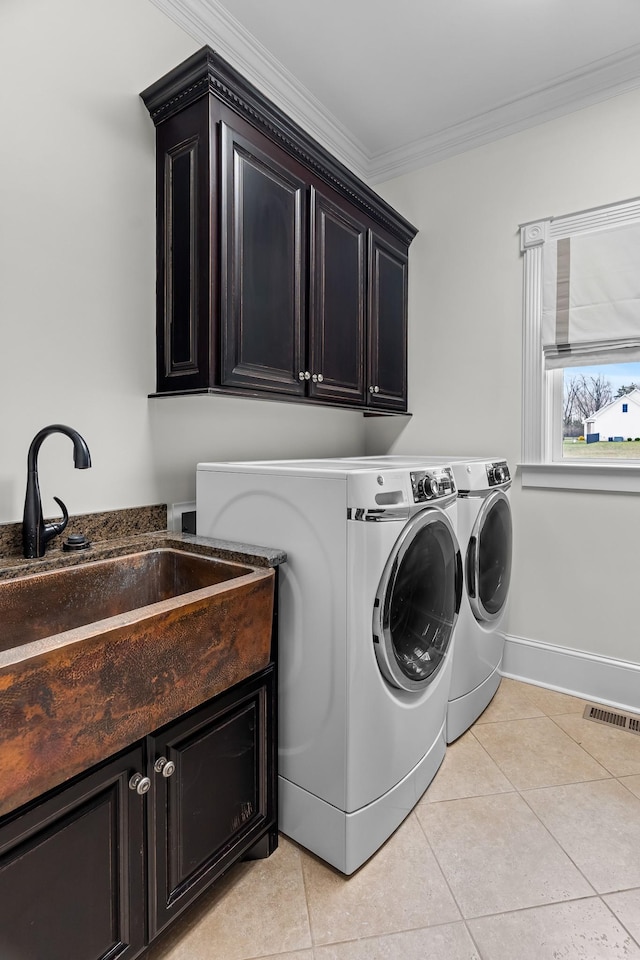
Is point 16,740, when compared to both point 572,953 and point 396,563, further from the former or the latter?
point 572,953

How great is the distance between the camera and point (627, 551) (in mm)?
2266

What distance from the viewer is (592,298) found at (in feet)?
7.44

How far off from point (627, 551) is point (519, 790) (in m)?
1.14

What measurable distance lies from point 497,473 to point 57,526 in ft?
5.47

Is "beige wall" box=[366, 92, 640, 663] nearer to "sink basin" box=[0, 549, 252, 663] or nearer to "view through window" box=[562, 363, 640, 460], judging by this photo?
"view through window" box=[562, 363, 640, 460]

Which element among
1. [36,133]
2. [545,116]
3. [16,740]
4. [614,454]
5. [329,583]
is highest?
[545,116]

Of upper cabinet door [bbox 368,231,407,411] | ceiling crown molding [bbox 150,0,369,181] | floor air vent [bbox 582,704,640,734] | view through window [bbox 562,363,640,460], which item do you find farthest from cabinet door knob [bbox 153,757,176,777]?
ceiling crown molding [bbox 150,0,369,181]

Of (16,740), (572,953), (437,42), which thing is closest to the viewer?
(16,740)

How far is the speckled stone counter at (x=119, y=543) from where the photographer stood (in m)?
1.38

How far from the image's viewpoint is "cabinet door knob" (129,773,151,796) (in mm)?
1033

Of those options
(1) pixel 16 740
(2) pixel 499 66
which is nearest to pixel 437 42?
(2) pixel 499 66

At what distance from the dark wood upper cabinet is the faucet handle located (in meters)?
0.51

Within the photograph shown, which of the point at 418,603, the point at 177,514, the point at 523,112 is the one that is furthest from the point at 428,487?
the point at 523,112

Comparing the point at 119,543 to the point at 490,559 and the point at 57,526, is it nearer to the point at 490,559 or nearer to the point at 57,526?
the point at 57,526
